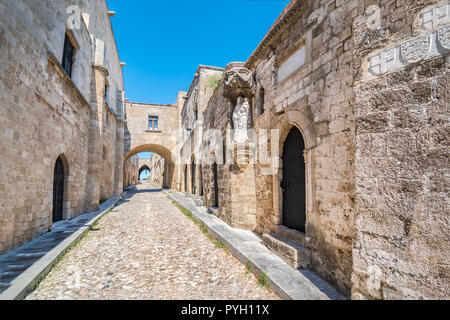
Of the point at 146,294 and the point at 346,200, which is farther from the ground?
the point at 346,200

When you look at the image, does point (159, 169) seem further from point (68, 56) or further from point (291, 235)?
point (291, 235)

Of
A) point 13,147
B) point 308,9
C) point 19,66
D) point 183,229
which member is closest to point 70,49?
point 19,66

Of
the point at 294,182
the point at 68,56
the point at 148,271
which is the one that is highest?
the point at 68,56

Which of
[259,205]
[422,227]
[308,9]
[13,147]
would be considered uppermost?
[308,9]

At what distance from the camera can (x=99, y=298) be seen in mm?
2643

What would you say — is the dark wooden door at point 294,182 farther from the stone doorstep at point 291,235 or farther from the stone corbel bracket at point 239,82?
the stone corbel bracket at point 239,82

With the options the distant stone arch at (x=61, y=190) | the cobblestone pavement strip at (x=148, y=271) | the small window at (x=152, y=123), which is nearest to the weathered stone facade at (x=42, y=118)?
the distant stone arch at (x=61, y=190)

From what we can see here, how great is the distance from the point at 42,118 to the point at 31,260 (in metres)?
3.01

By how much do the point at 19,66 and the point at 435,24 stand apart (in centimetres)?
566

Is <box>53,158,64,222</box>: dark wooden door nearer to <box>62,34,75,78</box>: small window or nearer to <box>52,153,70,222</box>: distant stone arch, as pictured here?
<box>52,153,70,222</box>: distant stone arch

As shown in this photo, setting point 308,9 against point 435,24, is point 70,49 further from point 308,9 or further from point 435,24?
point 435,24

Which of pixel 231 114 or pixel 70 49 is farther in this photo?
pixel 70 49

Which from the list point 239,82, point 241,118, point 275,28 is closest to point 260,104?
point 241,118

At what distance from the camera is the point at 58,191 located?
21.0 ft
